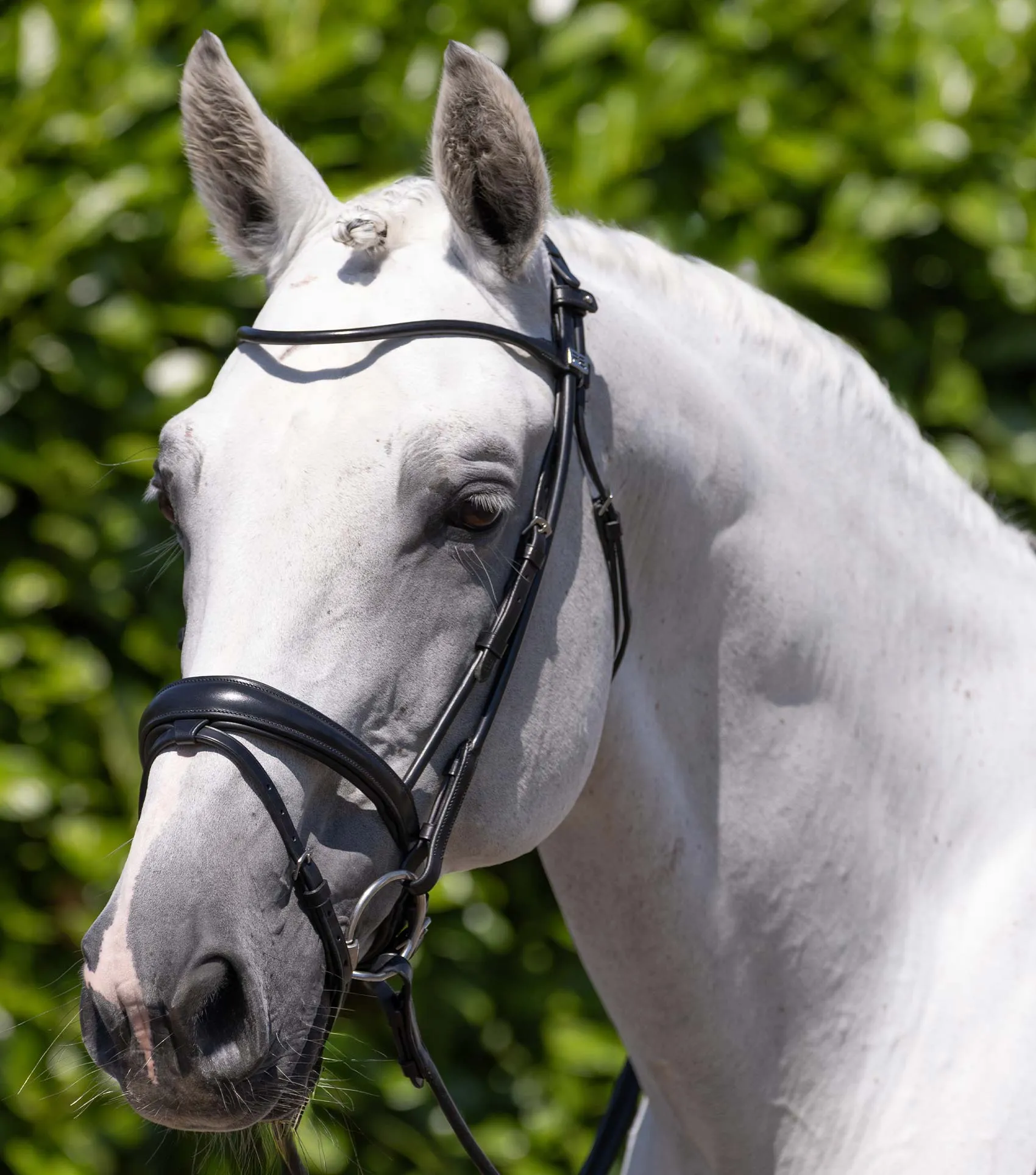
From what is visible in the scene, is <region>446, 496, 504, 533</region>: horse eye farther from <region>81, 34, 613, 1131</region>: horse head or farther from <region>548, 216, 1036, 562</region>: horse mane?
<region>548, 216, 1036, 562</region>: horse mane

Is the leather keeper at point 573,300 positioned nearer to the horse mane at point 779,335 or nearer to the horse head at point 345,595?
the horse head at point 345,595

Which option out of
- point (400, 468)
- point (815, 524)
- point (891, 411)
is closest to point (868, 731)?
point (815, 524)

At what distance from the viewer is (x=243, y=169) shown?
5.42 ft

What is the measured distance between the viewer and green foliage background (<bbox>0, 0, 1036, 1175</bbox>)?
9.29ft

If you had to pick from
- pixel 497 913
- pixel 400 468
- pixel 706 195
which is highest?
pixel 400 468

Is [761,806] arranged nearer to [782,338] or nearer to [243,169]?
[782,338]

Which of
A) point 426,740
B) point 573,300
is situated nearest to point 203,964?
point 426,740

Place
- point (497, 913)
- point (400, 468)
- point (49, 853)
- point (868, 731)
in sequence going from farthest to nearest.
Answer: point (497, 913), point (49, 853), point (868, 731), point (400, 468)

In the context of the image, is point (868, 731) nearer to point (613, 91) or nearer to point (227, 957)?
point (227, 957)

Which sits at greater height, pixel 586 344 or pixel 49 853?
pixel 586 344

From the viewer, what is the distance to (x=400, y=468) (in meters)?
1.31

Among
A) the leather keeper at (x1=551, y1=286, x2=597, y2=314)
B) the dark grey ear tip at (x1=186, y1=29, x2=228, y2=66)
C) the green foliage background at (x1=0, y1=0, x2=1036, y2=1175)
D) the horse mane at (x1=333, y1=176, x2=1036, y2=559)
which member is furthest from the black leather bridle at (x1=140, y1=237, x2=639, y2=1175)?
the green foliage background at (x1=0, y1=0, x2=1036, y2=1175)

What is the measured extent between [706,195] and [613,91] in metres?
0.35

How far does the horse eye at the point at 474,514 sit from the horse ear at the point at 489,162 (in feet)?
1.06
